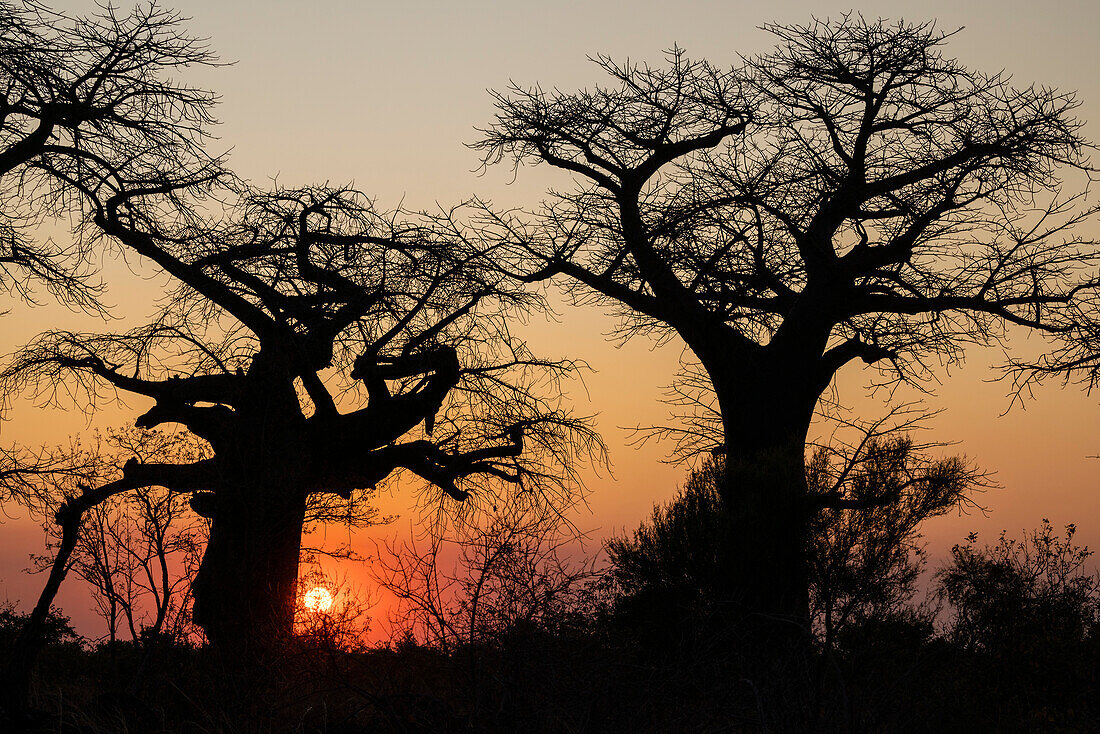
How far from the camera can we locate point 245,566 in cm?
1397

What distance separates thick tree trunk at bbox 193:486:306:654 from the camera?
13789mm

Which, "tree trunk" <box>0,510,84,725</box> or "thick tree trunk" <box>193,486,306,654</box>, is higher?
"thick tree trunk" <box>193,486,306,654</box>

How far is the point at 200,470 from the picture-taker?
14539 millimetres

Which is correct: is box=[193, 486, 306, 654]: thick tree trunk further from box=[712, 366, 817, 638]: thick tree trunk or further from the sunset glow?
box=[712, 366, 817, 638]: thick tree trunk

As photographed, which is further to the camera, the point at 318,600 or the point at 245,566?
the point at 245,566

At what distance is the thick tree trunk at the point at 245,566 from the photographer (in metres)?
13.8

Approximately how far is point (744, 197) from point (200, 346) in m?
7.99

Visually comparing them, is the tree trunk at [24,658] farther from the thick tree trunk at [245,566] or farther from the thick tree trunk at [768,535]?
the thick tree trunk at [768,535]

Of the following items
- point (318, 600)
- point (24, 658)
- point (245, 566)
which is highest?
point (245, 566)

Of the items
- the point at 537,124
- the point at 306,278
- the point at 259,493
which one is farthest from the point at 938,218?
the point at 259,493

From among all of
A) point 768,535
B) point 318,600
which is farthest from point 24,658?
point 768,535

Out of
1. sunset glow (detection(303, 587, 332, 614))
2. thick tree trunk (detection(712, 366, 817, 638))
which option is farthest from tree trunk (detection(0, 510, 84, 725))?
thick tree trunk (detection(712, 366, 817, 638))

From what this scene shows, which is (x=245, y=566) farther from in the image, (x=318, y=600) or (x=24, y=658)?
(x=24, y=658)

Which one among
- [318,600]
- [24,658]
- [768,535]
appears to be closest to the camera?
[24,658]
